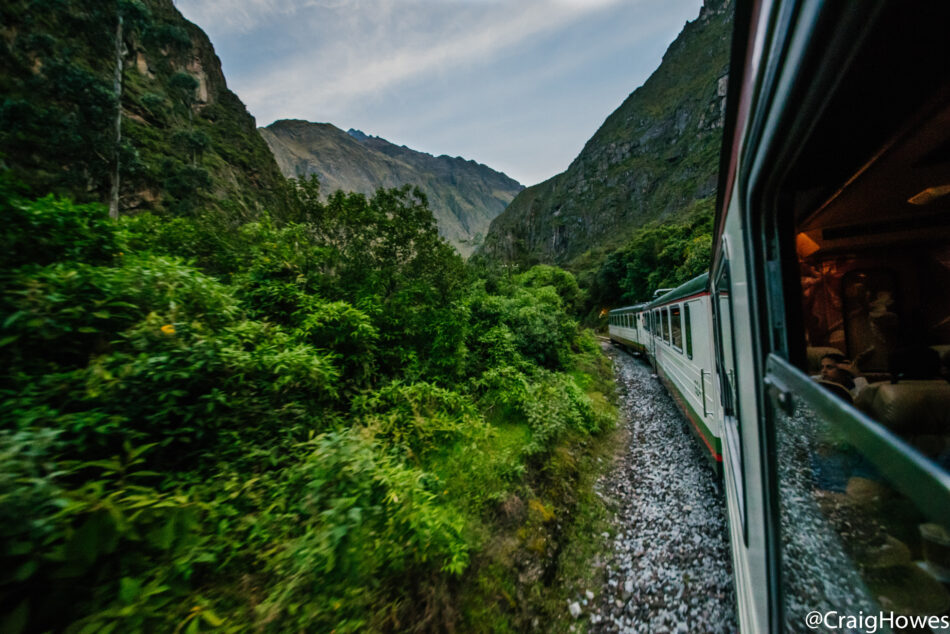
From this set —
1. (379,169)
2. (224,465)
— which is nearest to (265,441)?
(224,465)

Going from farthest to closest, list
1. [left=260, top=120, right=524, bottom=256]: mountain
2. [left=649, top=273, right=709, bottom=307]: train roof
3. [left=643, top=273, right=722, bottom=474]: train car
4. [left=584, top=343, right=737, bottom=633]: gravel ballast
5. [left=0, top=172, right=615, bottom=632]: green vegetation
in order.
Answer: [left=260, top=120, right=524, bottom=256]: mountain, [left=649, top=273, right=709, bottom=307]: train roof, [left=643, top=273, right=722, bottom=474]: train car, [left=584, top=343, right=737, bottom=633]: gravel ballast, [left=0, top=172, right=615, bottom=632]: green vegetation

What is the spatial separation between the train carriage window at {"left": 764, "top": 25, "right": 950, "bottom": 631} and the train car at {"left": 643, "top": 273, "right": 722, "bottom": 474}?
1496 millimetres

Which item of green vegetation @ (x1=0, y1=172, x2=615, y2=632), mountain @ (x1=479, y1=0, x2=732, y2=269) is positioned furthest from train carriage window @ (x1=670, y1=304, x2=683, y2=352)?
mountain @ (x1=479, y1=0, x2=732, y2=269)

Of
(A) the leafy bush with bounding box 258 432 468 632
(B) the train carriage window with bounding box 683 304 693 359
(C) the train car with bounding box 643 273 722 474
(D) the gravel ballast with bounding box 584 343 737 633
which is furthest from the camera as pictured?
(B) the train carriage window with bounding box 683 304 693 359

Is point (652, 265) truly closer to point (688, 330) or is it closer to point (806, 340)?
point (688, 330)

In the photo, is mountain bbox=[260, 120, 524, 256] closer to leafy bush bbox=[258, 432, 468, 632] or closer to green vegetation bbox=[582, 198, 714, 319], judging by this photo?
green vegetation bbox=[582, 198, 714, 319]

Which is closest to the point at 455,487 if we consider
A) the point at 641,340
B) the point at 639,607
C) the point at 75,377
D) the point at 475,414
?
the point at 475,414

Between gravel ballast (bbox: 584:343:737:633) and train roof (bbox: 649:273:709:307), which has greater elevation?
train roof (bbox: 649:273:709:307)

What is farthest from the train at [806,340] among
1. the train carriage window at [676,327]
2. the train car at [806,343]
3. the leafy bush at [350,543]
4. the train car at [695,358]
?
the train carriage window at [676,327]

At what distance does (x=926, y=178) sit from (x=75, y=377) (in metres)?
5.61

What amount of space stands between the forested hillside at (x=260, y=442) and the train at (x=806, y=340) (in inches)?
92.3

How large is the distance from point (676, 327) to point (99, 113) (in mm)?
24452

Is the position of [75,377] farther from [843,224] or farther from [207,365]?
[843,224]

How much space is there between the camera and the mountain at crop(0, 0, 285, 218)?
44.0 ft
